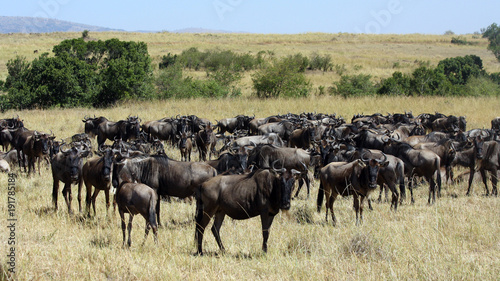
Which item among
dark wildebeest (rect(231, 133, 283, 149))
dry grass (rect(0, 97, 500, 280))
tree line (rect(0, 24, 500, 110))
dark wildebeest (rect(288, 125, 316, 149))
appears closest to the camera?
dry grass (rect(0, 97, 500, 280))

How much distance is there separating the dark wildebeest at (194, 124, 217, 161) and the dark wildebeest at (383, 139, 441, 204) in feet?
20.3

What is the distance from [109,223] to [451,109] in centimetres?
2230

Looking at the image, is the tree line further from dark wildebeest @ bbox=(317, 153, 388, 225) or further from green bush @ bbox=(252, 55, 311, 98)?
dark wildebeest @ bbox=(317, 153, 388, 225)

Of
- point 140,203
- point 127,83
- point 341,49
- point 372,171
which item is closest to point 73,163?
point 140,203

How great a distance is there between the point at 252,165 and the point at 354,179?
201 centimetres

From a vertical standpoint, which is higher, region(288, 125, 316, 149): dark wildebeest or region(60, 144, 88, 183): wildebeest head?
region(60, 144, 88, 183): wildebeest head

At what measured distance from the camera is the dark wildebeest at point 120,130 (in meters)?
17.1

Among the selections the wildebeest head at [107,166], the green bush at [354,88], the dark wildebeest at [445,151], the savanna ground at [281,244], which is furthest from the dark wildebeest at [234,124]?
the green bush at [354,88]

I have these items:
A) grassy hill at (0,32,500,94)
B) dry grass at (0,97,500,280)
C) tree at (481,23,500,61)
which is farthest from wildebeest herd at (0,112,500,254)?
tree at (481,23,500,61)

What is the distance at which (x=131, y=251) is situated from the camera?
6.96 m

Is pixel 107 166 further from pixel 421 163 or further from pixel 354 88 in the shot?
pixel 354 88

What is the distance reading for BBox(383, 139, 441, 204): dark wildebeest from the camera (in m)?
10.5

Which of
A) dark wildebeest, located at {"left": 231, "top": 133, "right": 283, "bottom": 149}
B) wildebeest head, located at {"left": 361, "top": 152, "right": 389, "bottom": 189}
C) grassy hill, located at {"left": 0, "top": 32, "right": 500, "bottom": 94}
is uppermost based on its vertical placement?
grassy hill, located at {"left": 0, "top": 32, "right": 500, "bottom": 94}

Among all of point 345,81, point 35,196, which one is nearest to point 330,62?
point 345,81
